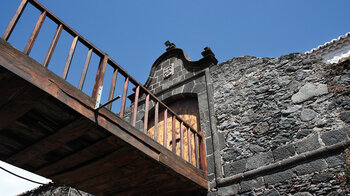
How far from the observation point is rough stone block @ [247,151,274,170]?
4.59 metres

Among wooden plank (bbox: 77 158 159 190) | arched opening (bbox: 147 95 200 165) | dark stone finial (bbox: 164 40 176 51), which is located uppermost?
dark stone finial (bbox: 164 40 176 51)

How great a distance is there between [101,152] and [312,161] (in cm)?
279

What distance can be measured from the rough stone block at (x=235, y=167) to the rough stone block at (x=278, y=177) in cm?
40

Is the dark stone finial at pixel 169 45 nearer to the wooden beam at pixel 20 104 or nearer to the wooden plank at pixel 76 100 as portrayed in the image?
the wooden plank at pixel 76 100

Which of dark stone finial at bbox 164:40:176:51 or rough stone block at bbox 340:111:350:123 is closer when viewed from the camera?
rough stone block at bbox 340:111:350:123

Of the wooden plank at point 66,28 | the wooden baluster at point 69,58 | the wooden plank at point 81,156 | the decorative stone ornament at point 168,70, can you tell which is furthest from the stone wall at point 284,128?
the wooden baluster at point 69,58

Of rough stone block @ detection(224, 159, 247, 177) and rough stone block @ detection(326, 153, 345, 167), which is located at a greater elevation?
rough stone block @ detection(224, 159, 247, 177)

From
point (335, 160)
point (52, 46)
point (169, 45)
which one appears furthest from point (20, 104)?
Result: point (169, 45)

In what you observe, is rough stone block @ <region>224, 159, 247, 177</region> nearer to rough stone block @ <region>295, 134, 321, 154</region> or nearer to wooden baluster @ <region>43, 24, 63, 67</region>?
rough stone block @ <region>295, 134, 321, 154</region>

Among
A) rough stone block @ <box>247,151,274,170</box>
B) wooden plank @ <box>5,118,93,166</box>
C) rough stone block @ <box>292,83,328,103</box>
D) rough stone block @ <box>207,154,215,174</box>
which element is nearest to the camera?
wooden plank @ <box>5,118,93,166</box>

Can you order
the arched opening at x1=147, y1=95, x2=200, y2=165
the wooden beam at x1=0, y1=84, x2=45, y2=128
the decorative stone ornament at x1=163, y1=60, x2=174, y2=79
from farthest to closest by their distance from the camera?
the decorative stone ornament at x1=163, y1=60, x2=174, y2=79, the arched opening at x1=147, y1=95, x2=200, y2=165, the wooden beam at x1=0, y1=84, x2=45, y2=128

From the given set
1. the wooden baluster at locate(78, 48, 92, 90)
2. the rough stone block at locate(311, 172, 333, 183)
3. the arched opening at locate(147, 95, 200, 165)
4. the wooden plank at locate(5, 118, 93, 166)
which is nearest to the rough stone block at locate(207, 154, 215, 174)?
the arched opening at locate(147, 95, 200, 165)

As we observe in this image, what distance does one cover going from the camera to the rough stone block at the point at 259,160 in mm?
4586

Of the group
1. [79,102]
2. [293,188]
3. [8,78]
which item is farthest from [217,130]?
[8,78]
